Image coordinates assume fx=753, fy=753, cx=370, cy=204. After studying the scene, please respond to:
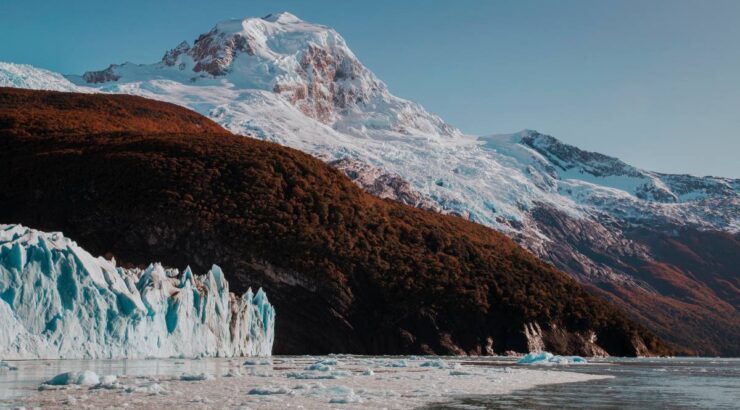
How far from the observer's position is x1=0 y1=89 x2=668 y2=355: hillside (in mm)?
93062

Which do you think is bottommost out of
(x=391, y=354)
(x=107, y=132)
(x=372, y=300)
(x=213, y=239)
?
(x=391, y=354)

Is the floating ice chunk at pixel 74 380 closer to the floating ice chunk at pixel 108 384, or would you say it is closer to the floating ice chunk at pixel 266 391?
the floating ice chunk at pixel 108 384

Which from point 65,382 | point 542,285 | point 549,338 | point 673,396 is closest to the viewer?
point 65,382

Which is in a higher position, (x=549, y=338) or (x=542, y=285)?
(x=542, y=285)

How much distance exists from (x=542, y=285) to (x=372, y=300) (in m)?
27.8

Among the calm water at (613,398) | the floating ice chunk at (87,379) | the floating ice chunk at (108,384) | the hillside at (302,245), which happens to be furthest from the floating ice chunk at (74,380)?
the hillside at (302,245)

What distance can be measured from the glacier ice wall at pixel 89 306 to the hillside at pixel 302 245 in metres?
28.8

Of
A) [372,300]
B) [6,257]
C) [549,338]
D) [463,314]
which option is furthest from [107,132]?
[6,257]

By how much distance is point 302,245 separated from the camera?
319 feet

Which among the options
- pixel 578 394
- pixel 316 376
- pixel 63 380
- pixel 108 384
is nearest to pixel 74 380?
pixel 63 380

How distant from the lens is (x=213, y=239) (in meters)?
94.2

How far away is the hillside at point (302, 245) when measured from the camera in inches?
3664

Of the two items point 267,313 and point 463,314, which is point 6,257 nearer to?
point 267,313

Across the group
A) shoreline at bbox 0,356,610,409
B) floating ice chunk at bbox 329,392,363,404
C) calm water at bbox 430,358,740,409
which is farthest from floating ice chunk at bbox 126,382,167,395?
calm water at bbox 430,358,740,409
